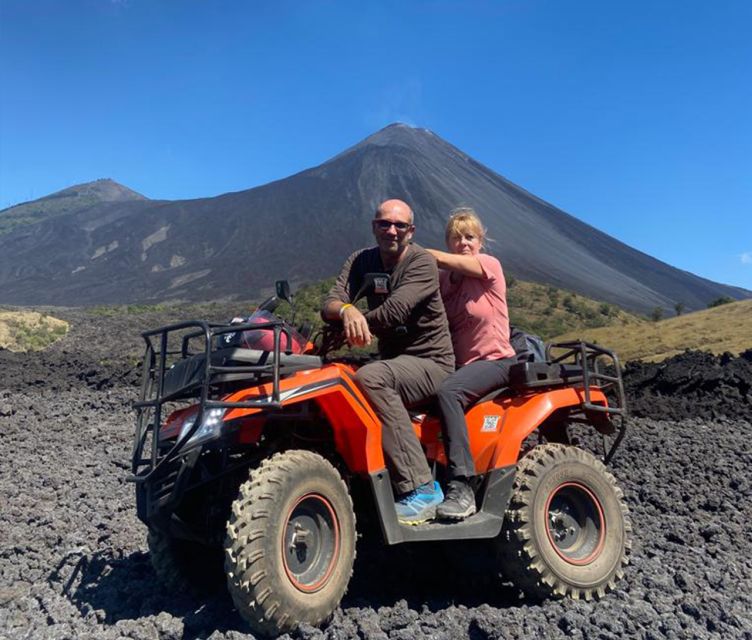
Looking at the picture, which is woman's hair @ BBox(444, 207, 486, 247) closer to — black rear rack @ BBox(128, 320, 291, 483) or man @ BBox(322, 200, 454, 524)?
man @ BBox(322, 200, 454, 524)

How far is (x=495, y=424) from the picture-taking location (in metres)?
4.40

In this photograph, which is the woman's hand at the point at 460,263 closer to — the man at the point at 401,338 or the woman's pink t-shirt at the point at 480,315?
the woman's pink t-shirt at the point at 480,315

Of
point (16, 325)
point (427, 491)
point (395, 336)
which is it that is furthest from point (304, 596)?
point (16, 325)

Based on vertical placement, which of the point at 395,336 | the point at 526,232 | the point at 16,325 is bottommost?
the point at 16,325

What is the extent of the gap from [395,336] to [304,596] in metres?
1.55

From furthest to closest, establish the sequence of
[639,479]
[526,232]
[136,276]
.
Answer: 1. [526,232]
2. [136,276]
3. [639,479]

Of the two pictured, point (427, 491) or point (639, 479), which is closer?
point (427, 491)

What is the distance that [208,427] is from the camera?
350 cm

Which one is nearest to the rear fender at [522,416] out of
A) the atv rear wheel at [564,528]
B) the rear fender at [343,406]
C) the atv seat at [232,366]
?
the atv rear wheel at [564,528]

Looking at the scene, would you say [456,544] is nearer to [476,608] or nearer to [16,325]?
[476,608]

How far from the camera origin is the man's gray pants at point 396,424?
386 centimetres

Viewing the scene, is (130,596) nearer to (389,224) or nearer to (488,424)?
(488,424)

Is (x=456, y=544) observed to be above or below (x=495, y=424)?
below

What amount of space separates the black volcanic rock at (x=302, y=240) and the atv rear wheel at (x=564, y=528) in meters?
74.7
